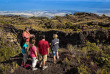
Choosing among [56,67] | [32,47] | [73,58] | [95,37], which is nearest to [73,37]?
[95,37]

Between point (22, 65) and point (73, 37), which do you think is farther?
point (73, 37)

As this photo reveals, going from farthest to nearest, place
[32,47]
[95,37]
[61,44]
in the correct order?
[61,44] → [95,37] → [32,47]

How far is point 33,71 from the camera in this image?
6613 millimetres

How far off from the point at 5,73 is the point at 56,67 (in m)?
3.02

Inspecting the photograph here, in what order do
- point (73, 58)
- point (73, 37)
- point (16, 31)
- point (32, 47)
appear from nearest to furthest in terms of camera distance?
1. point (32, 47)
2. point (73, 58)
3. point (73, 37)
4. point (16, 31)

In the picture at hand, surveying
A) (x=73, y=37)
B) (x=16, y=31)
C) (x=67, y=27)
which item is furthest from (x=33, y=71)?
(x=16, y=31)

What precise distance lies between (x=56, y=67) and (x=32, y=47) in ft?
6.86

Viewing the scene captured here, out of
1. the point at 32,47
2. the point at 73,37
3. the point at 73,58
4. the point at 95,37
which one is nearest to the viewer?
the point at 32,47

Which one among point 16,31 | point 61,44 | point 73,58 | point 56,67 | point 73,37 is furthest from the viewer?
point 16,31

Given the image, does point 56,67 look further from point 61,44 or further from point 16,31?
point 16,31

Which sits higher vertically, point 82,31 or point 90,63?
point 82,31

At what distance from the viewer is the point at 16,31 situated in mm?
18734

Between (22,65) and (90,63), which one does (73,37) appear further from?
(22,65)

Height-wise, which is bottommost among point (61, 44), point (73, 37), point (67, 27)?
point (61, 44)
